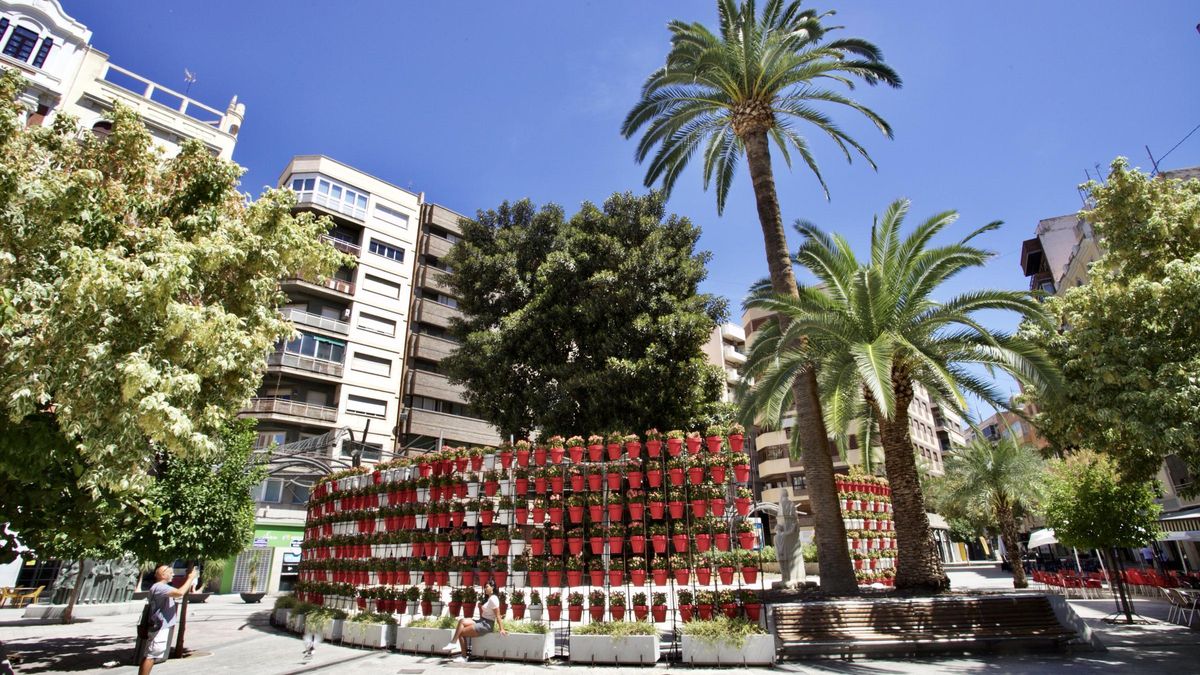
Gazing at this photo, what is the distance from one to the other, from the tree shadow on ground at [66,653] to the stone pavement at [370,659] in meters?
0.02

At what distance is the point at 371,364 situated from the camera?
3722cm

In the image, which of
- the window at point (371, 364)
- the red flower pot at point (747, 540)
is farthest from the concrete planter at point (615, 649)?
the window at point (371, 364)

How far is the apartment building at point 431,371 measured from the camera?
37.5 meters

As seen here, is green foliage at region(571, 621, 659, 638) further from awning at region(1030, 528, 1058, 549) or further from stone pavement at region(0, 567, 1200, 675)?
awning at region(1030, 528, 1058, 549)

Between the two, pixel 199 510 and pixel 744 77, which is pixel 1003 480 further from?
pixel 199 510

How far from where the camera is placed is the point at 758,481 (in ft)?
179

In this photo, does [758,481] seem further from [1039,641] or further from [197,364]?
[197,364]

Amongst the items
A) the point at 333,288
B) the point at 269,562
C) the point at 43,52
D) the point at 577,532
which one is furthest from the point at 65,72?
the point at 577,532

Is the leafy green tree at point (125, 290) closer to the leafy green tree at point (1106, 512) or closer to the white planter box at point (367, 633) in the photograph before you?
the white planter box at point (367, 633)

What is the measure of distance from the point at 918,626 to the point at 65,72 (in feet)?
144

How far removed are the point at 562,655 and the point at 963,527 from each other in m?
56.5

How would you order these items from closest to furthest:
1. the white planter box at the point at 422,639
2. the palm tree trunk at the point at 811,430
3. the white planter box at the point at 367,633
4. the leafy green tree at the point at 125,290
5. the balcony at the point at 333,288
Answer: the leafy green tree at the point at 125,290 < the white planter box at the point at 422,639 < the white planter box at the point at 367,633 < the palm tree trunk at the point at 811,430 < the balcony at the point at 333,288

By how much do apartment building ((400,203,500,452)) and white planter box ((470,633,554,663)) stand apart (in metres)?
25.5

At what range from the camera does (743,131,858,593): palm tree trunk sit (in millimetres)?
14773
